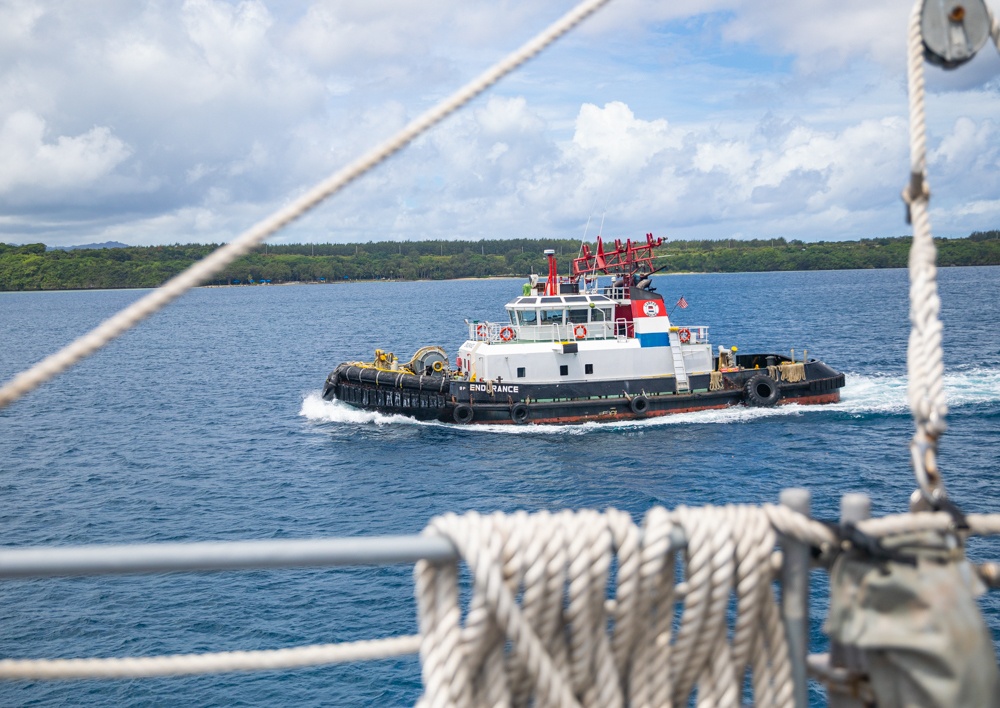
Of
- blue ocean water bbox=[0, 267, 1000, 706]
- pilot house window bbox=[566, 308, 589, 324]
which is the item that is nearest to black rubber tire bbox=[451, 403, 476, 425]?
blue ocean water bbox=[0, 267, 1000, 706]

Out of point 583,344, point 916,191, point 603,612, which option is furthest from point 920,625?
point 583,344

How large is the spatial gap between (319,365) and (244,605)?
2016 inches

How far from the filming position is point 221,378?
62562 millimetres

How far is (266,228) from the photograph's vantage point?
261 centimetres

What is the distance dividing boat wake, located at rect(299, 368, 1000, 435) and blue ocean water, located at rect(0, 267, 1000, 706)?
0.15m

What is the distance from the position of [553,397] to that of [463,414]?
375 centimetres

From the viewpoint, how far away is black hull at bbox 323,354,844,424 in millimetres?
32406

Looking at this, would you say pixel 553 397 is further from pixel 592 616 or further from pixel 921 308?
pixel 592 616

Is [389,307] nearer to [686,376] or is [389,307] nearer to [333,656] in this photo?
[686,376]

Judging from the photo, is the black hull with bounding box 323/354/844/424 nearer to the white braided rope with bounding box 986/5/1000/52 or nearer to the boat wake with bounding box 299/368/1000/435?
the boat wake with bounding box 299/368/1000/435

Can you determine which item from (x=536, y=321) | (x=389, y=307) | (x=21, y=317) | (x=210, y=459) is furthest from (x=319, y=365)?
(x=21, y=317)

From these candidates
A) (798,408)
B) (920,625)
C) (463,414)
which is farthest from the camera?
(798,408)

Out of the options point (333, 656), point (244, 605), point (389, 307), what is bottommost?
point (244, 605)

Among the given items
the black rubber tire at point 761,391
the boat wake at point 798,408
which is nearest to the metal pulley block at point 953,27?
the boat wake at point 798,408
